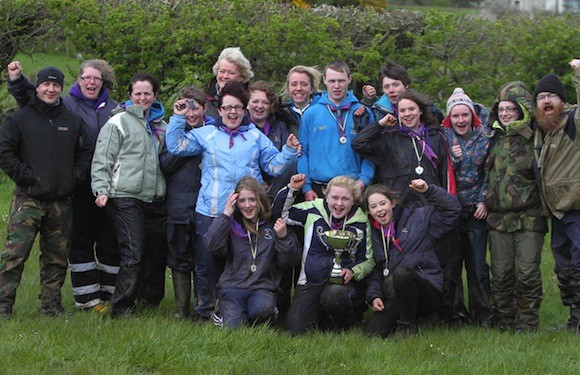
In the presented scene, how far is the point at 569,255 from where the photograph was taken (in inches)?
325

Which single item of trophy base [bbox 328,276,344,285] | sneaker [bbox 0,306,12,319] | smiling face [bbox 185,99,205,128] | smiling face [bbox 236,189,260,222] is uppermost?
smiling face [bbox 185,99,205,128]

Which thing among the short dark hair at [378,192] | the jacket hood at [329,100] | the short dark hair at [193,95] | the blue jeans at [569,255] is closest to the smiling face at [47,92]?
the short dark hair at [193,95]

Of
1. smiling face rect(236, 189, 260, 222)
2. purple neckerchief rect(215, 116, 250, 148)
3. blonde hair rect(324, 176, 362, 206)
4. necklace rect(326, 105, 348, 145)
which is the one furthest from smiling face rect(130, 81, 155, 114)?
blonde hair rect(324, 176, 362, 206)

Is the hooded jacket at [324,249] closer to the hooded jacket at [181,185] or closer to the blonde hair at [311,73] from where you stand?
the hooded jacket at [181,185]

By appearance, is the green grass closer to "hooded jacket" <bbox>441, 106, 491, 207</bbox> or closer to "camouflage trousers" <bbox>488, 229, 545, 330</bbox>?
"camouflage trousers" <bbox>488, 229, 545, 330</bbox>

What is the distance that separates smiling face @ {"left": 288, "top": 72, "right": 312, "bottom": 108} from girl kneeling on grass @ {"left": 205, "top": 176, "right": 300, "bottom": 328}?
1.19 m

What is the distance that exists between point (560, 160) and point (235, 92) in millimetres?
2932

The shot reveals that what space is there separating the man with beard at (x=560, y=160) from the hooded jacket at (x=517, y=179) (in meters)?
0.12

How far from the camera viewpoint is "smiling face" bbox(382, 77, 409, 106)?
27.8 feet

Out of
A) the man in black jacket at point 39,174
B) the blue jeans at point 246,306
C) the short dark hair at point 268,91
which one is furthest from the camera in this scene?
the short dark hair at point 268,91

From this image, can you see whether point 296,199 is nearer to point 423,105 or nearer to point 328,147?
point 328,147

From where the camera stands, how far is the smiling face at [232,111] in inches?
316

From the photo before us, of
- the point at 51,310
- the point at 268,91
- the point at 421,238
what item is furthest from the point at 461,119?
the point at 51,310

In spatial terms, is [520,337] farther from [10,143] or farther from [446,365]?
[10,143]
